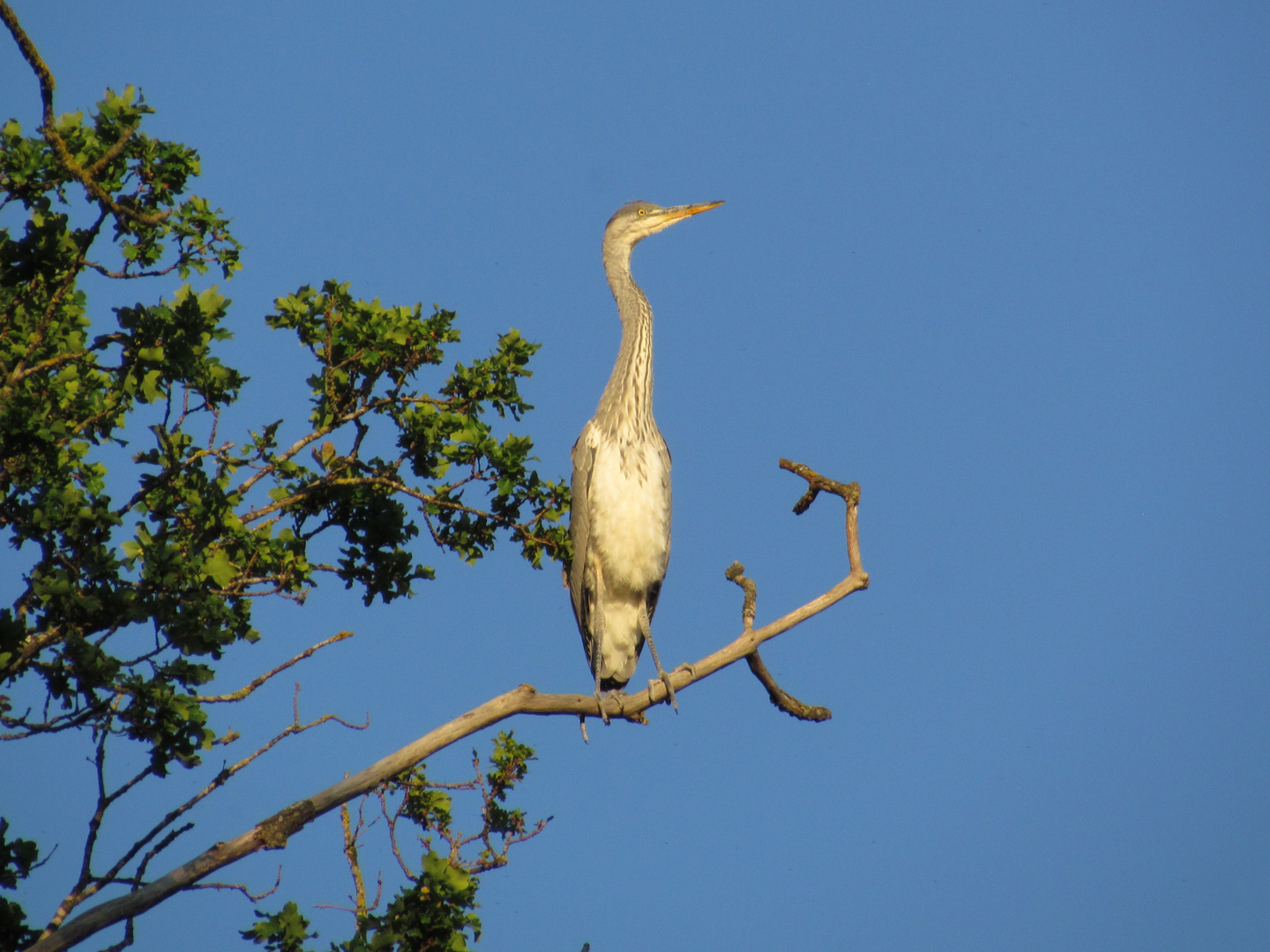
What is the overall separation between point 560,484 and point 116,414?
7.78 ft

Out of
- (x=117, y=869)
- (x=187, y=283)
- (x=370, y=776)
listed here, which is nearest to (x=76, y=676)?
(x=117, y=869)

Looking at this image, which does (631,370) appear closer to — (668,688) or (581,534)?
(581,534)

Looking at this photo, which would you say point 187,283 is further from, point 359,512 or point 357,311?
point 359,512

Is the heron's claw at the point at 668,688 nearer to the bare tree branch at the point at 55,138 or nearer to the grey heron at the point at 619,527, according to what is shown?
the grey heron at the point at 619,527

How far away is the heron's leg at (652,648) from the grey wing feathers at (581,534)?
1.13 feet

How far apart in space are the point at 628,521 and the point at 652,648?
2.78ft

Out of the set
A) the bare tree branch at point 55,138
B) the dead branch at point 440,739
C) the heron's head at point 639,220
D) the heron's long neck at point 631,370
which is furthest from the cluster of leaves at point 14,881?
the heron's head at point 639,220

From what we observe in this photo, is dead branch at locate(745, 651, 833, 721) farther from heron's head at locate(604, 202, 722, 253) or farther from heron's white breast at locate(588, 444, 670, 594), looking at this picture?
heron's head at locate(604, 202, 722, 253)

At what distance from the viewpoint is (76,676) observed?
13.9 ft

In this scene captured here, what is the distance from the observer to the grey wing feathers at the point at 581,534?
24.2ft

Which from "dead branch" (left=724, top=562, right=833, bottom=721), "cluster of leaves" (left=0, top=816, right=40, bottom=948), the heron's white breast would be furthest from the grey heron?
Result: "cluster of leaves" (left=0, top=816, right=40, bottom=948)

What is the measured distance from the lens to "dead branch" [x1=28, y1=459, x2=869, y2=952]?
4258 mm

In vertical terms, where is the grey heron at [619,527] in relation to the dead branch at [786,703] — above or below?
above

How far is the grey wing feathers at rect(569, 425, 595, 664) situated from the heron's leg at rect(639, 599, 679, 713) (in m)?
0.35
